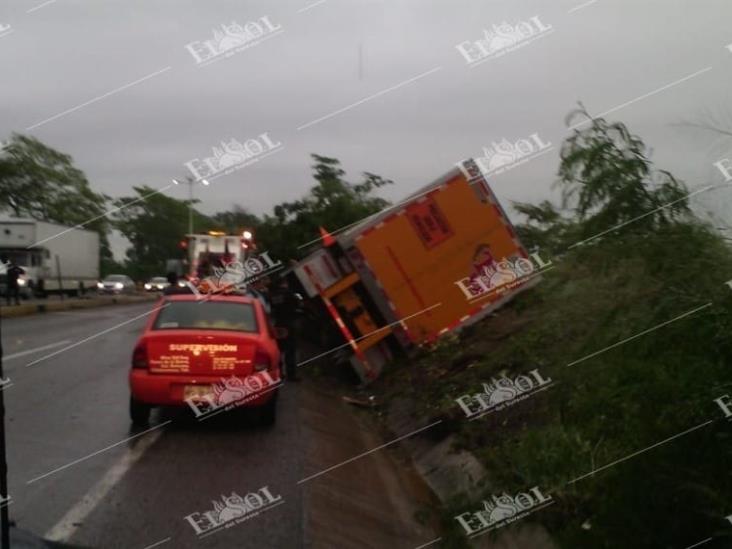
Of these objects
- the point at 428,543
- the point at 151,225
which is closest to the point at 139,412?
the point at 428,543

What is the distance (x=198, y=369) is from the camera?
10086 millimetres

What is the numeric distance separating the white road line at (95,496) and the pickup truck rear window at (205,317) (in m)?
1.38

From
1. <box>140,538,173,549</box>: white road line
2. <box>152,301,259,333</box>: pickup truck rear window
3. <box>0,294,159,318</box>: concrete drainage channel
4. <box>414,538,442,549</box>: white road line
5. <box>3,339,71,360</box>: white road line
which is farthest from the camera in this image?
<box>0,294,159,318</box>: concrete drainage channel

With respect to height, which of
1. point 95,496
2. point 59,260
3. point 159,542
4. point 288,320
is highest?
point 59,260

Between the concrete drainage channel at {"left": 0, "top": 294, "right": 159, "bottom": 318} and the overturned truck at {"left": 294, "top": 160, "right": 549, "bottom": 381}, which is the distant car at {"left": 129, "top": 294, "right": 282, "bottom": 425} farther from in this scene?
the concrete drainage channel at {"left": 0, "top": 294, "right": 159, "bottom": 318}

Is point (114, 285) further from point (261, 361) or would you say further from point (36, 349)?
point (261, 361)

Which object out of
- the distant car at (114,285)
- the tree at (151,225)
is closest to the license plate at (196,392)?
the distant car at (114,285)

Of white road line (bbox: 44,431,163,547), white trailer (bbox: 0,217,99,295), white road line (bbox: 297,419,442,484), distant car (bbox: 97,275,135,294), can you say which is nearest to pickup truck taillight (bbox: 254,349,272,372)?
white road line (bbox: 44,431,163,547)

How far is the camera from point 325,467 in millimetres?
8883

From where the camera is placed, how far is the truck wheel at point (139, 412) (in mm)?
10289

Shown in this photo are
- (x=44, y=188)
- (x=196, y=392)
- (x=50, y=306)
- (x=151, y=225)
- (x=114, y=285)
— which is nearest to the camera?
(x=196, y=392)

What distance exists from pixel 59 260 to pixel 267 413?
3266 cm

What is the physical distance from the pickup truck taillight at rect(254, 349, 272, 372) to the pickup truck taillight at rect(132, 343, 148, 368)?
3.85 feet

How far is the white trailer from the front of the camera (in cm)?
3806
